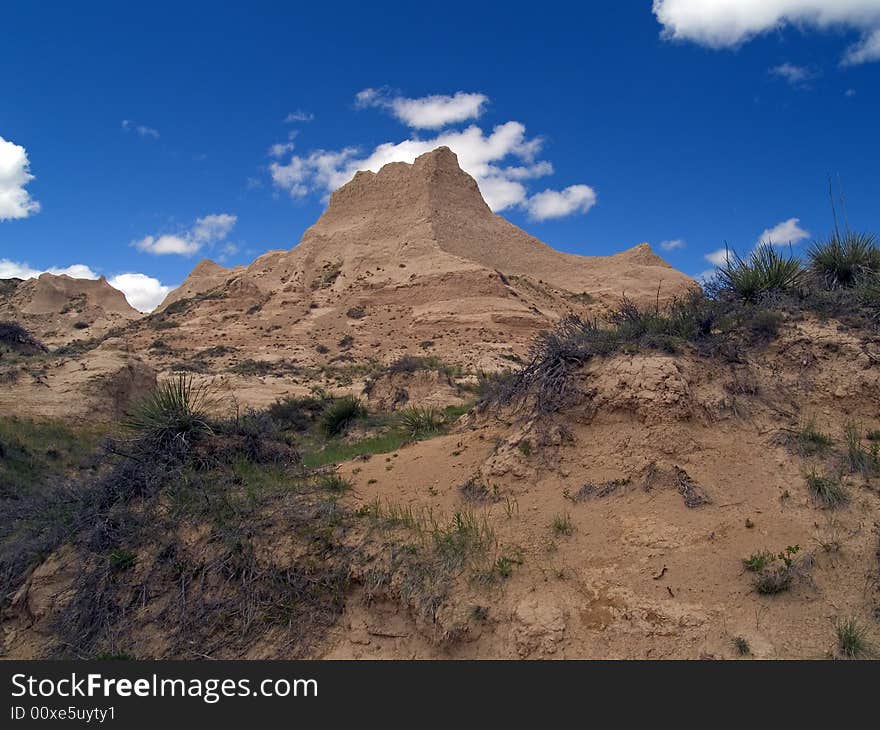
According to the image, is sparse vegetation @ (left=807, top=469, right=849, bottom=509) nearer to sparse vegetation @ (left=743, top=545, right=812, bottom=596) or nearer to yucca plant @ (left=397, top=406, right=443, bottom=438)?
sparse vegetation @ (left=743, top=545, right=812, bottom=596)

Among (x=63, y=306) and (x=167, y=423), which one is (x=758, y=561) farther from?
(x=63, y=306)

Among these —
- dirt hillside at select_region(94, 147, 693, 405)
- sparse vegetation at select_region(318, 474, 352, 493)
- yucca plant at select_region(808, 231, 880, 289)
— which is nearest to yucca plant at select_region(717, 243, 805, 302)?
yucca plant at select_region(808, 231, 880, 289)

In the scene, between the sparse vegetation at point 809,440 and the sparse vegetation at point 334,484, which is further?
the sparse vegetation at point 334,484

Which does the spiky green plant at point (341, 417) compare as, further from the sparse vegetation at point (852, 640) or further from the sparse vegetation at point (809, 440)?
the sparse vegetation at point (852, 640)

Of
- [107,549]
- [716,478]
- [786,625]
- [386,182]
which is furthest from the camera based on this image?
[386,182]

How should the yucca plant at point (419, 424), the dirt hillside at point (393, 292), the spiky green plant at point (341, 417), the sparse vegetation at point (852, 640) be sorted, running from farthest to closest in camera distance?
1. the dirt hillside at point (393, 292)
2. the spiky green plant at point (341, 417)
3. the yucca plant at point (419, 424)
4. the sparse vegetation at point (852, 640)

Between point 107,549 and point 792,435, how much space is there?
6577mm

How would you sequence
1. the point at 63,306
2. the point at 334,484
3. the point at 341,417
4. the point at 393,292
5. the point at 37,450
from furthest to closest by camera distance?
the point at 63,306, the point at 393,292, the point at 341,417, the point at 37,450, the point at 334,484

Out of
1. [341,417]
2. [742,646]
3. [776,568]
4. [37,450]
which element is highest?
[341,417]

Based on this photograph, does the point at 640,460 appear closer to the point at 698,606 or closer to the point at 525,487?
the point at 525,487

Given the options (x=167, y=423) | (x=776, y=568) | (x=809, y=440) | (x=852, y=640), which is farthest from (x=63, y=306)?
(x=852, y=640)

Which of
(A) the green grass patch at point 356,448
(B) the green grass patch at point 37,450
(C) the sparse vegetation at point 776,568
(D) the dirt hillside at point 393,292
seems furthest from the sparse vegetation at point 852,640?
(D) the dirt hillside at point 393,292

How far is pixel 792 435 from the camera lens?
5738 millimetres
